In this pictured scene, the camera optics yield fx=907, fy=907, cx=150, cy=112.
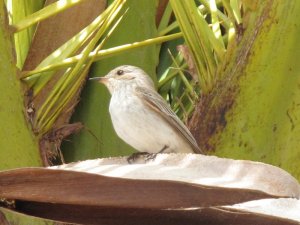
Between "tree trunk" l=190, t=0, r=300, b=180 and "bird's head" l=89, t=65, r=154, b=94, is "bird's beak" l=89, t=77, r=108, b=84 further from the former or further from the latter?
"tree trunk" l=190, t=0, r=300, b=180

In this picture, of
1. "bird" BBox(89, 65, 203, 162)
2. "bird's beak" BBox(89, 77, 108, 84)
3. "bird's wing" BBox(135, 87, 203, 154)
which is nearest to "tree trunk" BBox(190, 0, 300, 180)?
"bird's wing" BBox(135, 87, 203, 154)

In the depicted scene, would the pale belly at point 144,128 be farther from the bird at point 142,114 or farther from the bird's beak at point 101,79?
the bird's beak at point 101,79

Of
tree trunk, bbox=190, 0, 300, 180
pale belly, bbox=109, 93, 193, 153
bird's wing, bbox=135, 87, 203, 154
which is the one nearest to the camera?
tree trunk, bbox=190, 0, 300, 180

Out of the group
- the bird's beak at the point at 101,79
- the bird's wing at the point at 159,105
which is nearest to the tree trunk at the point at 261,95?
the bird's wing at the point at 159,105

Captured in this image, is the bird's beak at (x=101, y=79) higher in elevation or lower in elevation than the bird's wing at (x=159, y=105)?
higher

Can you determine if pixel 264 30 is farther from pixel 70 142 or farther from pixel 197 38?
pixel 70 142

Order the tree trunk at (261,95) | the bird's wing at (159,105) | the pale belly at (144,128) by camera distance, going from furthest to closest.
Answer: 1. the pale belly at (144,128)
2. the bird's wing at (159,105)
3. the tree trunk at (261,95)

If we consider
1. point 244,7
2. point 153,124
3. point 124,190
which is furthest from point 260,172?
point 153,124

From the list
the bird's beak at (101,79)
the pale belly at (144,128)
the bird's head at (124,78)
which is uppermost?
the bird's beak at (101,79)
